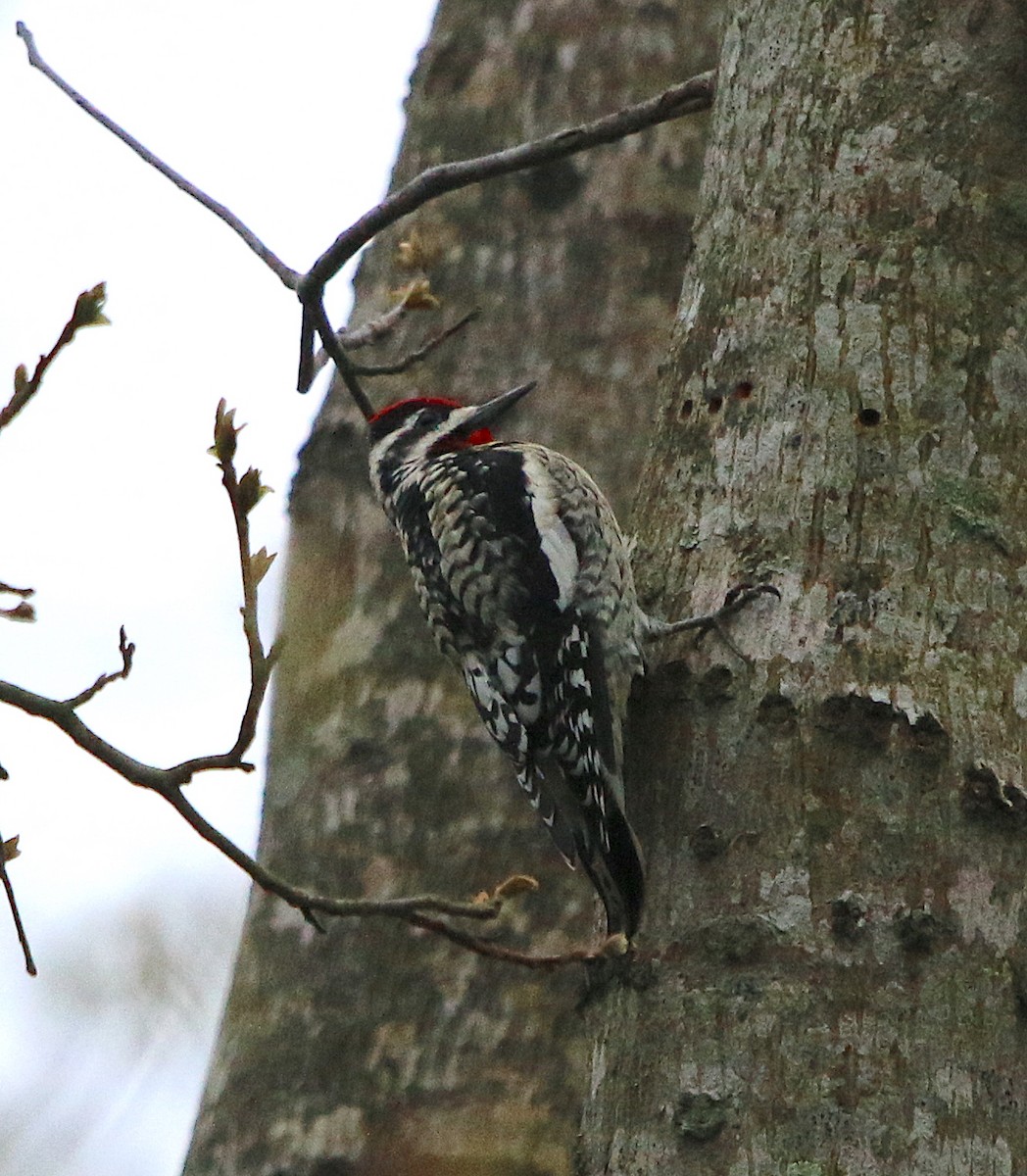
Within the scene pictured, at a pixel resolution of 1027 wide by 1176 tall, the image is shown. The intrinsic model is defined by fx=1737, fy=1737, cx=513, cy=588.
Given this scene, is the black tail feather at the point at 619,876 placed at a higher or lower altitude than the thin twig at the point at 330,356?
lower

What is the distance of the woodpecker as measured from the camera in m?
3.07

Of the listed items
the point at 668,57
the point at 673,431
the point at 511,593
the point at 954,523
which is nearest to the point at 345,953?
the point at 511,593

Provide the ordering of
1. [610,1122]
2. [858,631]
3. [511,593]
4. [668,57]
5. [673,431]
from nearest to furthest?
[610,1122] < [858,631] < [673,431] < [511,593] < [668,57]

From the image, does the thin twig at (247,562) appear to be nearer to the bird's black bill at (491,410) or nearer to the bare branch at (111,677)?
the bare branch at (111,677)

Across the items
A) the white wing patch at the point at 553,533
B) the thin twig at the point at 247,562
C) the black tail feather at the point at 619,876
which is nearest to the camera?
the thin twig at the point at 247,562

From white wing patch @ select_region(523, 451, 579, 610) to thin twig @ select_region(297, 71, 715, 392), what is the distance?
537 millimetres

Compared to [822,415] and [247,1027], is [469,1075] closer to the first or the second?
[247,1027]

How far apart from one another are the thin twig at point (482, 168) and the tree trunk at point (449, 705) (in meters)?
0.69

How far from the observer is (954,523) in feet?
8.43

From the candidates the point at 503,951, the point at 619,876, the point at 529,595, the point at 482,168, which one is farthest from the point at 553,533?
the point at 503,951

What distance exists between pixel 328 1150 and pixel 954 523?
2038 mm

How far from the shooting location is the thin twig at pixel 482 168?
3307 mm

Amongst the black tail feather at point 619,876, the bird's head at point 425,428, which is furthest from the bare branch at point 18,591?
the bird's head at point 425,428

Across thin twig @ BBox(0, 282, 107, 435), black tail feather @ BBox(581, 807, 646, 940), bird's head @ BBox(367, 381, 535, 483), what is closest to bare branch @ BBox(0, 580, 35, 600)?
thin twig @ BBox(0, 282, 107, 435)
